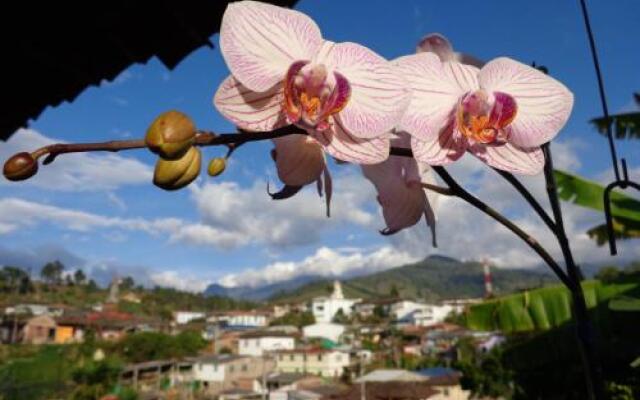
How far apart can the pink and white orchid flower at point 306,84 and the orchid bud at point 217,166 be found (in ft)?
0.08

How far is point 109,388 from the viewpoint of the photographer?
595 inches

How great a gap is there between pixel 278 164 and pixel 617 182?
198 millimetres

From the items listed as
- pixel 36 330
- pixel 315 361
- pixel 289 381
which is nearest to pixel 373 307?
pixel 315 361

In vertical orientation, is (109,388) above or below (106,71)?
below

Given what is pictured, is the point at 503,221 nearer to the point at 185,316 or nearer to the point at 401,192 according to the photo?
the point at 401,192

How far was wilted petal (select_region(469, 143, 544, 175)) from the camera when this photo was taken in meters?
0.27

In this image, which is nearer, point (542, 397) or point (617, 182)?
point (617, 182)

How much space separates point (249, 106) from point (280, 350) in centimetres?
2372

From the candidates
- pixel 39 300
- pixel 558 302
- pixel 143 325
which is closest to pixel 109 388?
pixel 143 325

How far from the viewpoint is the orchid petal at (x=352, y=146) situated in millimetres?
244

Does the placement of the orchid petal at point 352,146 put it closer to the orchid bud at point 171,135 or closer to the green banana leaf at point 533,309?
the orchid bud at point 171,135

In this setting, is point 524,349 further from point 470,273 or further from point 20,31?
point 470,273

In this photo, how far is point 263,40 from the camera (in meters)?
0.25

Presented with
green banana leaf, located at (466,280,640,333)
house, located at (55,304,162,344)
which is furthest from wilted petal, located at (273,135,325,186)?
house, located at (55,304,162,344)
